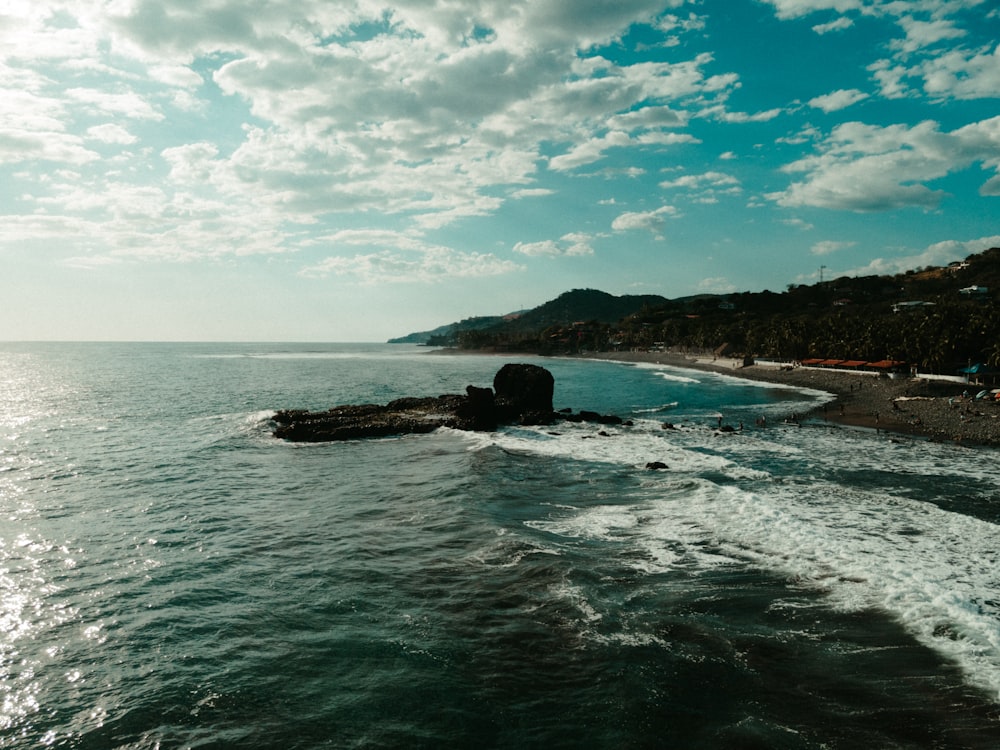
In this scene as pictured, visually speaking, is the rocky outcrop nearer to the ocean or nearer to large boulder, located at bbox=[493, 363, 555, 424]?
large boulder, located at bbox=[493, 363, 555, 424]

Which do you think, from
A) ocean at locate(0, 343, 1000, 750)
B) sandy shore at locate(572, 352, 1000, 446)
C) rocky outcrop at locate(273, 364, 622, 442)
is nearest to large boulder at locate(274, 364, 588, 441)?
rocky outcrop at locate(273, 364, 622, 442)

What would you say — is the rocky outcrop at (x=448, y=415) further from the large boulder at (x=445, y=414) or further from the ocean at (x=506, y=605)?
the ocean at (x=506, y=605)

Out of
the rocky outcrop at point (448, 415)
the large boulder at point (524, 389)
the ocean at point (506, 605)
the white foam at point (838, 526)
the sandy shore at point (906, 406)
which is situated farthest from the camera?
the large boulder at point (524, 389)

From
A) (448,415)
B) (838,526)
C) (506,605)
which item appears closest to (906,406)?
(838,526)

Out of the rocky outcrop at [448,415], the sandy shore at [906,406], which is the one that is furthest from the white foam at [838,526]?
the rocky outcrop at [448,415]

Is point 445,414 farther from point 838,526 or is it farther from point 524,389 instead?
point 838,526

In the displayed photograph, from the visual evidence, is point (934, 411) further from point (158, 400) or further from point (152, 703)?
point (158, 400)
